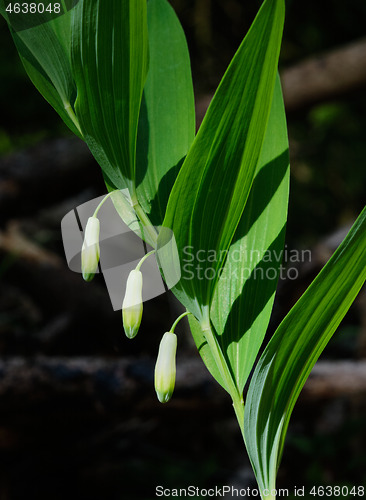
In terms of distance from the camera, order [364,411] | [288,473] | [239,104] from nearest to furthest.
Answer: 1. [239,104]
2. [288,473]
3. [364,411]

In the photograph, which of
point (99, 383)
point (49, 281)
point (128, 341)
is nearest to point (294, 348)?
point (99, 383)

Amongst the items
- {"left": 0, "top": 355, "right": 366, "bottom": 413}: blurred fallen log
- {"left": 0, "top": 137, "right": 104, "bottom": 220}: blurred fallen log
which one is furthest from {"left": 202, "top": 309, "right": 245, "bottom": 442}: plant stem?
{"left": 0, "top": 137, "right": 104, "bottom": 220}: blurred fallen log

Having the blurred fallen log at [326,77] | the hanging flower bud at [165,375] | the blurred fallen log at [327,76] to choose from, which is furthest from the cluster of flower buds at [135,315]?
the blurred fallen log at [327,76]

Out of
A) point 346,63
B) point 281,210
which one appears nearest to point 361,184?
point 346,63

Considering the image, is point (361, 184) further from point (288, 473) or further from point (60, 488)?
point (60, 488)

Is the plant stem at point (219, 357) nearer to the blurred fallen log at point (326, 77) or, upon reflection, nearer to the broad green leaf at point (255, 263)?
the broad green leaf at point (255, 263)

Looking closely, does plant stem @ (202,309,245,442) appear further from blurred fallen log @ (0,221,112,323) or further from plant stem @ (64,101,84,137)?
blurred fallen log @ (0,221,112,323)
